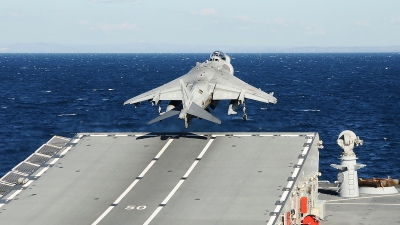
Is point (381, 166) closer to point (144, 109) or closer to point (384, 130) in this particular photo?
point (384, 130)

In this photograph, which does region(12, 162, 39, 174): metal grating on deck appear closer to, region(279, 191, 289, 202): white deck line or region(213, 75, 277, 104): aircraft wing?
region(279, 191, 289, 202): white deck line

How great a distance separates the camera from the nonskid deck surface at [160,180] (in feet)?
95.7

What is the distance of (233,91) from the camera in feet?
174

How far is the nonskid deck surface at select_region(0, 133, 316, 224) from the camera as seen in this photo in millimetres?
29156

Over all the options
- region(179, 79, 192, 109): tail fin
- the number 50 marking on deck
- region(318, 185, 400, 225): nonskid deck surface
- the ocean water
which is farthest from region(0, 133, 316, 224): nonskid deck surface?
the ocean water

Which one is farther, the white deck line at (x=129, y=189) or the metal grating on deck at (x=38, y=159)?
the metal grating on deck at (x=38, y=159)

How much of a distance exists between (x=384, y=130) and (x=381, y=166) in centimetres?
2339

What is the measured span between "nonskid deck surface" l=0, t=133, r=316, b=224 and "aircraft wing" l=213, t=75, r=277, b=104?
511 inches

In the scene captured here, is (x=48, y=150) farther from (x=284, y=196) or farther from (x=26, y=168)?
(x=284, y=196)

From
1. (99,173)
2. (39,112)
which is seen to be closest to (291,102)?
(39,112)

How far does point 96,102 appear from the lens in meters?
127

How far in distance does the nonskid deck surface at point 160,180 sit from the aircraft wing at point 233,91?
511 inches

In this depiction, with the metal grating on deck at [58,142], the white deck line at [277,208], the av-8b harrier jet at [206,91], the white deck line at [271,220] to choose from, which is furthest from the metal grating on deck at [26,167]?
the white deck line at [271,220]

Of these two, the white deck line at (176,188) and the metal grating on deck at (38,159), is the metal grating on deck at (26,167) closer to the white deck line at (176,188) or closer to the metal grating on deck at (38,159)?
the metal grating on deck at (38,159)
